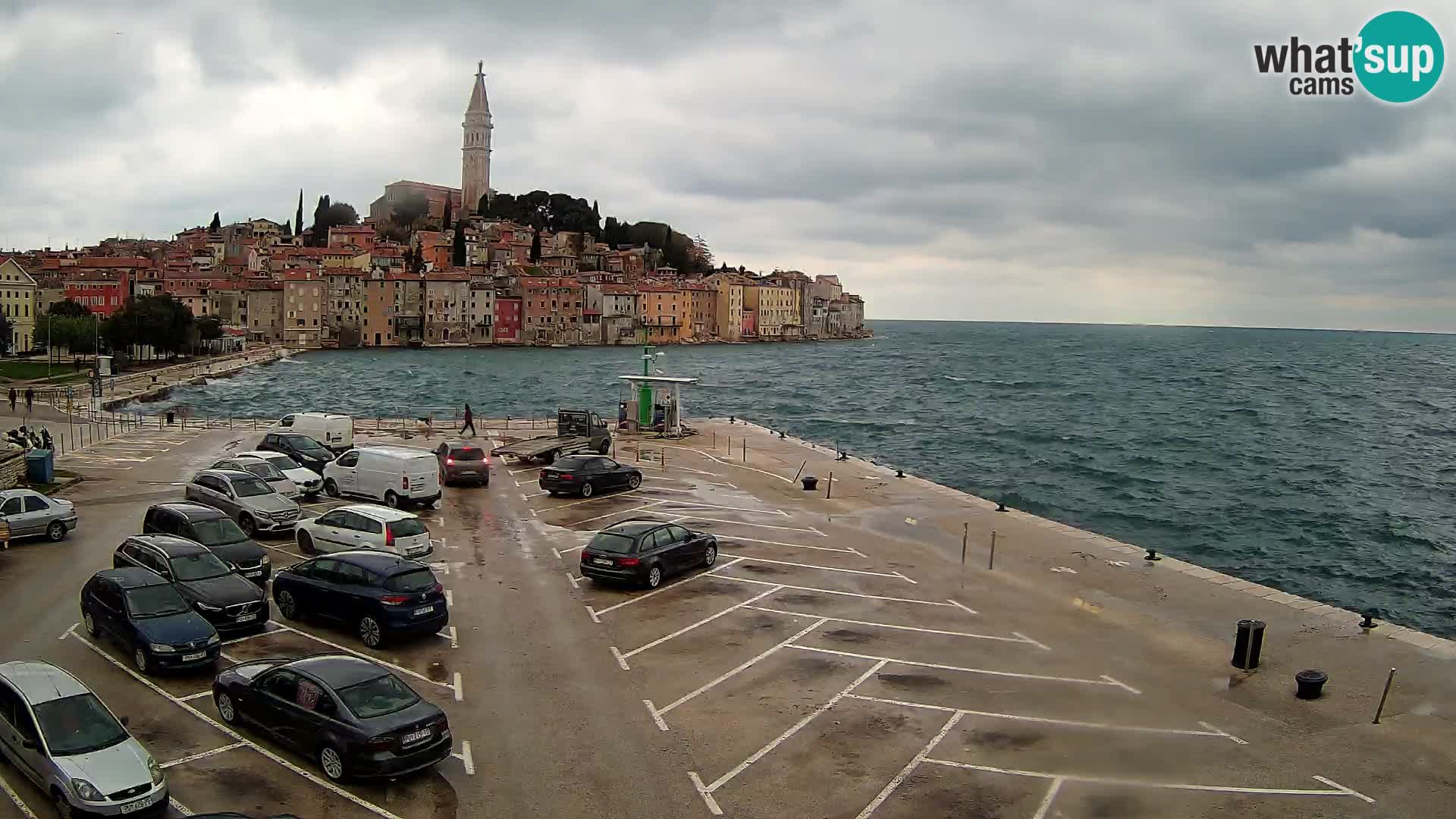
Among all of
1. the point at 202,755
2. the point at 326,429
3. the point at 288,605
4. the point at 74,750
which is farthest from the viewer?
the point at 326,429

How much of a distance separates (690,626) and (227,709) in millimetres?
6893

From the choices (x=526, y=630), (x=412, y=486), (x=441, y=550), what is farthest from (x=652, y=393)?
(x=526, y=630)

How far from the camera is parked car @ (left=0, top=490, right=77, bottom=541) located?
20.3m

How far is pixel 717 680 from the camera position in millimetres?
13953

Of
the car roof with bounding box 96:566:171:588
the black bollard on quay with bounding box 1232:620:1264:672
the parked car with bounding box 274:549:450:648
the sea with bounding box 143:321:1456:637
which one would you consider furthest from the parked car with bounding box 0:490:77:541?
the sea with bounding box 143:321:1456:637

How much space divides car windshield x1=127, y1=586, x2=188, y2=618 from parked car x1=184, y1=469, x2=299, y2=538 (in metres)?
7.53

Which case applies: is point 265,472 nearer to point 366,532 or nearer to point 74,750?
point 366,532

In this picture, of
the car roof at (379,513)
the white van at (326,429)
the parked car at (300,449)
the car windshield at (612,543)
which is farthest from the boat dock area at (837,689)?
the white van at (326,429)

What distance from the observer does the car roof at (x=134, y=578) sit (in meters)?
14.1

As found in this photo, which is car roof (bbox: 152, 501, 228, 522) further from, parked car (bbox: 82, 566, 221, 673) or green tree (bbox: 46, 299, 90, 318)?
green tree (bbox: 46, 299, 90, 318)

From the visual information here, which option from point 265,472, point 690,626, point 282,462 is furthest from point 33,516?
point 690,626

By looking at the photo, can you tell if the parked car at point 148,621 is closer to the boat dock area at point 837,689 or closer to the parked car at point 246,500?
the boat dock area at point 837,689

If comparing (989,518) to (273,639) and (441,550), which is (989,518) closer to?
(441,550)

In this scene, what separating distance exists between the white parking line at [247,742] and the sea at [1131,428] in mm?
26811
